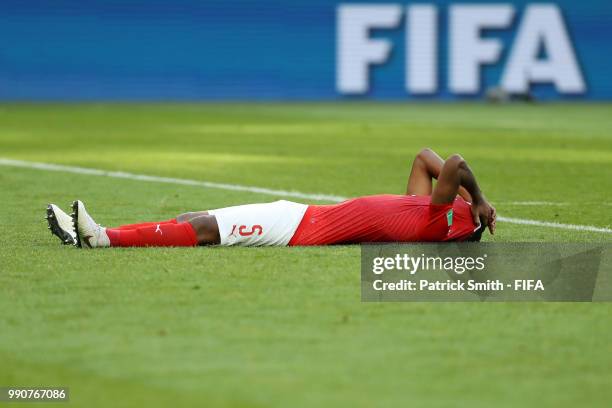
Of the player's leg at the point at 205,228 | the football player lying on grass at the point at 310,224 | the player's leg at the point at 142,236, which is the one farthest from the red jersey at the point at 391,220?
the player's leg at the point at 142,236

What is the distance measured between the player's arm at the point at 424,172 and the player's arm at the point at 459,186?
1.53ft

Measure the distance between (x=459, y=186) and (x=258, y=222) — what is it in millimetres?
1191

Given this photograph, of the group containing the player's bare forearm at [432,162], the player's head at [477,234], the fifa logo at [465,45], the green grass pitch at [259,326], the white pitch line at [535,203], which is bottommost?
the green grass pitch at [259,326]

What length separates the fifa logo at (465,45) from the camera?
39125 mm

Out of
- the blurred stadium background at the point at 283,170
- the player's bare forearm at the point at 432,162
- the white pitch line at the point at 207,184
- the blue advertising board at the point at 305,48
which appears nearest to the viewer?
the blurred stadium background at the point at 283,170

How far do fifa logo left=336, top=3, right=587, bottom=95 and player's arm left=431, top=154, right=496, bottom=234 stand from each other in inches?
1277

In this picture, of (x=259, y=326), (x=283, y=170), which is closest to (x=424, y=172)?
(x=259, y=326)

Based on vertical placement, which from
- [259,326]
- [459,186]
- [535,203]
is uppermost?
[459,186]

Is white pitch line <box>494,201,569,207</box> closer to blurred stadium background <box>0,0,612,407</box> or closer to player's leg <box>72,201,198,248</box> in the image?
blurred stadium background <box>0,0,612,407</box>

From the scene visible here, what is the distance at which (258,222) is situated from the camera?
24.4ft

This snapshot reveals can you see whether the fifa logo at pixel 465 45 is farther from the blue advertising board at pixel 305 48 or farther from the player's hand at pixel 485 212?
the player's hand at pixel 485 212

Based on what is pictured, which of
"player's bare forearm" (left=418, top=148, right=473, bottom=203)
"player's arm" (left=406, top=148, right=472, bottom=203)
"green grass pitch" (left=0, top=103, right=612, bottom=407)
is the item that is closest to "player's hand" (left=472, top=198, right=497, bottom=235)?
"player's bare forearm" (left=418, top=148, right=473, bottom=203)

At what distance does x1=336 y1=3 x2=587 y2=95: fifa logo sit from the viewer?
39125 millimetres

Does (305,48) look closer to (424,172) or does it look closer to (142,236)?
(424,172)
